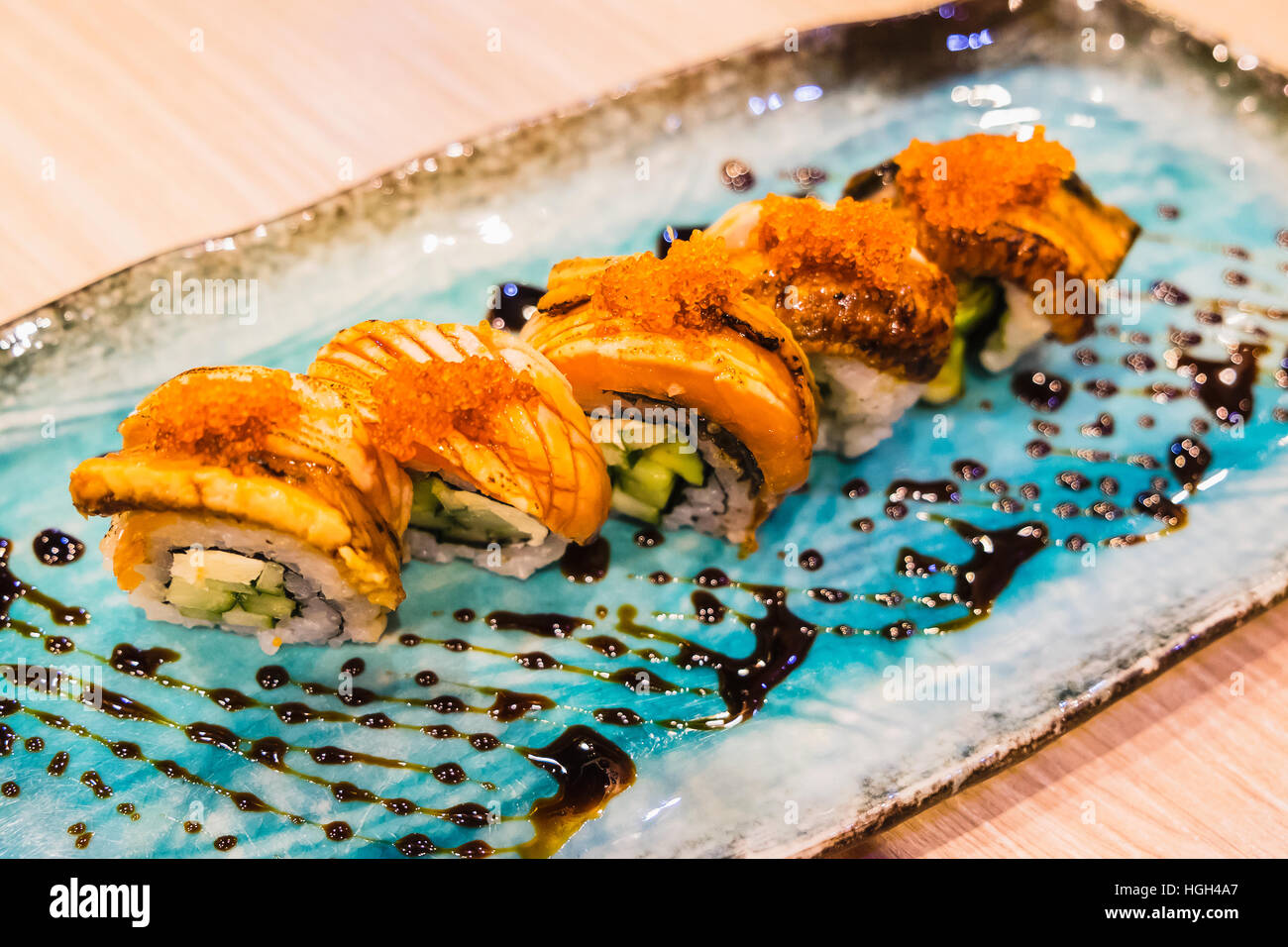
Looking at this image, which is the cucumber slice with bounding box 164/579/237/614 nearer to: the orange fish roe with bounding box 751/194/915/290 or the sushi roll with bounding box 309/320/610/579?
the sushi roll with bounding box 309/320/610/579

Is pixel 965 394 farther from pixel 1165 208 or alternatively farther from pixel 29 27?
pixel 29 27

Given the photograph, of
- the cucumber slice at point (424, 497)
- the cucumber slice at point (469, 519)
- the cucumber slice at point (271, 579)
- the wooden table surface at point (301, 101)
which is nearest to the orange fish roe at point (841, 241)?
the cucumber slice at point (469, 519)
